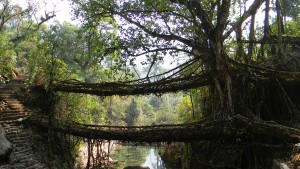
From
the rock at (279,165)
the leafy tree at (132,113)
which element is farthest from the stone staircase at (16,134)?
the leafy tree at (132,113)

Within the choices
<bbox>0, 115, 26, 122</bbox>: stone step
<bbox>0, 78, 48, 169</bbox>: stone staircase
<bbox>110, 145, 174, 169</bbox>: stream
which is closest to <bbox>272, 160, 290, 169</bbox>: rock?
<bbox>0, 78, 48, 169</bbox>: stone staircase

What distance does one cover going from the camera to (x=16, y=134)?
8.94 m

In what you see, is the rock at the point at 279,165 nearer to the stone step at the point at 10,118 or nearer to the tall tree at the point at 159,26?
the tall tree at the point at 159,26

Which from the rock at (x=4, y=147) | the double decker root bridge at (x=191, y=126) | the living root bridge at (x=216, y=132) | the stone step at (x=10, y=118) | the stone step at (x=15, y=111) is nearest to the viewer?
the living root bridge at (x=216, y=132)

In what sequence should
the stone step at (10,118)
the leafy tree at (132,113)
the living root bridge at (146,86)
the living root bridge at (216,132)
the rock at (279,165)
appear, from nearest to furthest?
the rock at (279,165), the living root bridge at (216,132), the living root bridge at (146,86), the stone step at (10,118), the leafy tree at (132,113)

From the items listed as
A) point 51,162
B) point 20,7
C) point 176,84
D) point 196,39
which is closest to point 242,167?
point 176,84

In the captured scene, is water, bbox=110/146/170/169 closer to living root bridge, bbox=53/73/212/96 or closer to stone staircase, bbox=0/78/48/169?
stone staircase, bbox=0/78/48/169

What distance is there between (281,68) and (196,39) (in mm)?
2421

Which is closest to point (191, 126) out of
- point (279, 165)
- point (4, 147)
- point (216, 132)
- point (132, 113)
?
point (216, 132)

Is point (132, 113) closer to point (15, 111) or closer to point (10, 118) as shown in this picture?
point (15, 111)

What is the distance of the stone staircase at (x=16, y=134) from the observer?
806cm

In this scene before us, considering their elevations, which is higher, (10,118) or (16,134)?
(10,118)

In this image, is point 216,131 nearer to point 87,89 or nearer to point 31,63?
point 87,89

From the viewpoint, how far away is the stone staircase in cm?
806
